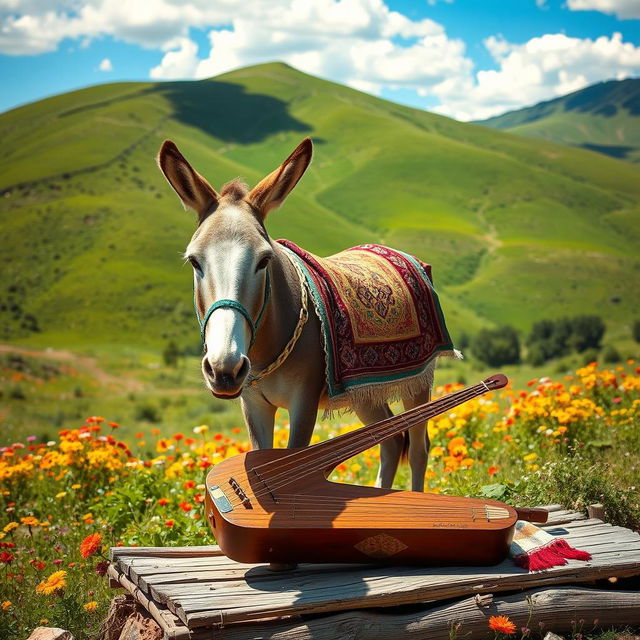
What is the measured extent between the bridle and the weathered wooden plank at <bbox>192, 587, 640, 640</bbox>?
4.44ft

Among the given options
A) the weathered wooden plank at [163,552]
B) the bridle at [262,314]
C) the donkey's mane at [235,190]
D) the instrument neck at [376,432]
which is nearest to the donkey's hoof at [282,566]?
the weathered wooden plank at [163,552]

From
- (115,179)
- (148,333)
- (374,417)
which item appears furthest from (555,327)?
(115,179)

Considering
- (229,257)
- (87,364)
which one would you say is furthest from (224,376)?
(87,364)

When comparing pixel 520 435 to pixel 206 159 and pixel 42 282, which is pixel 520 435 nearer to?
pixel 42 282

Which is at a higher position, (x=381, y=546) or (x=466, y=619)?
(x=381, y=546)

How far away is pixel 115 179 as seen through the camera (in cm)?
7819

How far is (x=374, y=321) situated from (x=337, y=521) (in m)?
1.44

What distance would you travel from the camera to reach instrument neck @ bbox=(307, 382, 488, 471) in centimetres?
419

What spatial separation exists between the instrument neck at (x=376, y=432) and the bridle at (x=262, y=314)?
1.82 feet

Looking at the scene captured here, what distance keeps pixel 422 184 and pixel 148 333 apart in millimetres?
54976

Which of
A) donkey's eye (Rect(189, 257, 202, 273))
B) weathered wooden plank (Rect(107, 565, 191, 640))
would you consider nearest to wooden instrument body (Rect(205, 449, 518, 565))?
weathered wooden plank (Rect(107, 565, 191, 640))

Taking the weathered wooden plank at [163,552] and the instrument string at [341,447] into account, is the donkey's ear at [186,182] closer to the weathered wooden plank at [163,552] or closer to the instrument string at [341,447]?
the instrument string at [341,447]

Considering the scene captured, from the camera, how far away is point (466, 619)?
13.2 feet

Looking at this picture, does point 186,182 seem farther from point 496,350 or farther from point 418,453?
point 496,350
